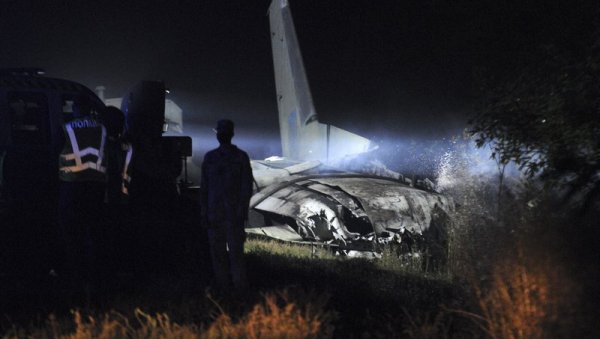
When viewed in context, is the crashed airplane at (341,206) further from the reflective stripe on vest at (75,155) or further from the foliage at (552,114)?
the reflective stripe on vest at (75,155)

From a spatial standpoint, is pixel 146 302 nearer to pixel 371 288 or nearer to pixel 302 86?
pixel 371 288

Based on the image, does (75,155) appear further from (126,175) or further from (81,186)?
(126,175)

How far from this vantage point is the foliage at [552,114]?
4547mm

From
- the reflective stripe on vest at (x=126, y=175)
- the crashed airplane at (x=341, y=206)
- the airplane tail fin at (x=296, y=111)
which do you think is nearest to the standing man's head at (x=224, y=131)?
the reflective stripe on vest at (x=126, y=175)

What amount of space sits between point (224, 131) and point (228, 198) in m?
0.68

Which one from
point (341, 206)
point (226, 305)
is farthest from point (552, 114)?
point (341, 206)

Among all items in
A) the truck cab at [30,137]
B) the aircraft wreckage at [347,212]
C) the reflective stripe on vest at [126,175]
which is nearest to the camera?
the truck cab at [30,137]

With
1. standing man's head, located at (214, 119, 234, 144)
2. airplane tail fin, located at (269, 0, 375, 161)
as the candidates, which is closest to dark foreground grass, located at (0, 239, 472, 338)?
standing man's head, located at (214, 119, 234, 144)

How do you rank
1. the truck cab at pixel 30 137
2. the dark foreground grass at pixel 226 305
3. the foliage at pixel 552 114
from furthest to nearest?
the truck cab at pixel 30 137
the foliage at pixel 552 114
the dark foreground grass at pixel 226 305

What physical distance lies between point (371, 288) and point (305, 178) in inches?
293

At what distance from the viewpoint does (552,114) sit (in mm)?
4695

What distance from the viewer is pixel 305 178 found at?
1327 cm

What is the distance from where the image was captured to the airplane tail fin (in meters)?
17.3

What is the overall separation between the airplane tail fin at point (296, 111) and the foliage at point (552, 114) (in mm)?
11093
